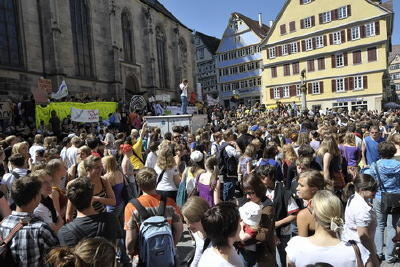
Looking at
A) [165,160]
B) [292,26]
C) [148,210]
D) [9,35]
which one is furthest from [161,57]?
[148,210]

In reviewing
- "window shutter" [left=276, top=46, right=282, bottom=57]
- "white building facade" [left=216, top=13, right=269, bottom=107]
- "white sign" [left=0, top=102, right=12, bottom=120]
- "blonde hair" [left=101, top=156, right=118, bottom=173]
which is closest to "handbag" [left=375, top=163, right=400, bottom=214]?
"blonde hair" [left=101, top=156, right=118, bottom=173]

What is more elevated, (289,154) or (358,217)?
(289,154)

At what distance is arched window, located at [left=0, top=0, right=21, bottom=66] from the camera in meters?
17.1

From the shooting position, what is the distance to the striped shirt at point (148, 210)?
325 cm

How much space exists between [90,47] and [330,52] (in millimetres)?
28378

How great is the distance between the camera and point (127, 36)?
28344mm

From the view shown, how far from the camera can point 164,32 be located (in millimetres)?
34031

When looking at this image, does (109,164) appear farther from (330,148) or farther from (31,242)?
(330,148)

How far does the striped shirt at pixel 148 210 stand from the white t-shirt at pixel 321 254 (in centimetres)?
145

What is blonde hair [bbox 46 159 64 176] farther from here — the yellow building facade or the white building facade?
the white building facade

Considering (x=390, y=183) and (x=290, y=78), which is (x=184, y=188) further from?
(x=290, y=78)

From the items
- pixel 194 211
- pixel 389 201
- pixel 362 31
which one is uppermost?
pixel 362 31

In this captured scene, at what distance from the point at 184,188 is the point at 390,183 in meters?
3.11

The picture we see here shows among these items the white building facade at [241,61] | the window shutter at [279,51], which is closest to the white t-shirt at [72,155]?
the window shutter at [279,51]
